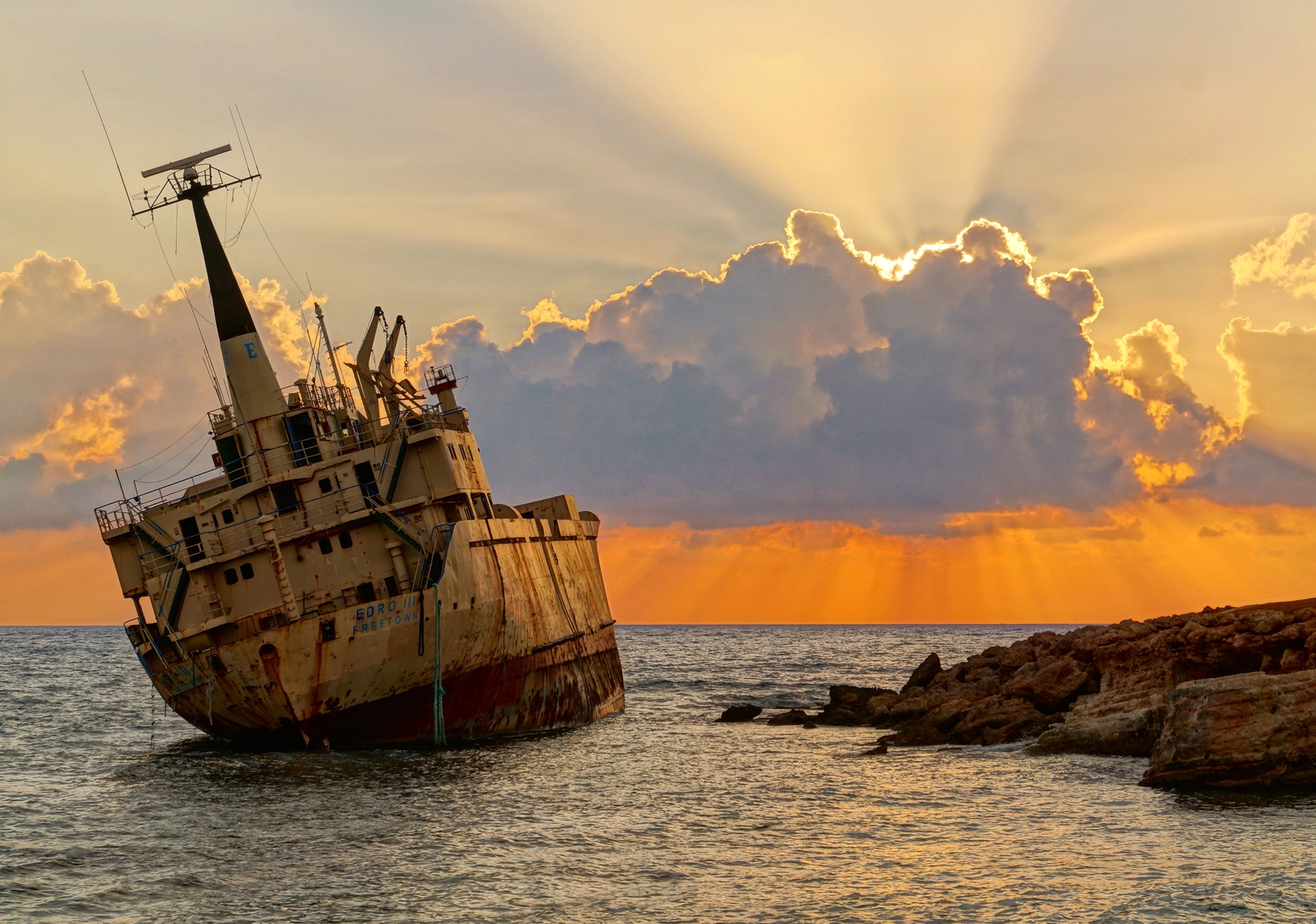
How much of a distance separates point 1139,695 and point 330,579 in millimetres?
18430

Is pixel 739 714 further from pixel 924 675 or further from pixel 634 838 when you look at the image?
pixel 634 838

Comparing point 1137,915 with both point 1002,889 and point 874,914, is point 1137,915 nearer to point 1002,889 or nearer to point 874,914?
point 1002,889

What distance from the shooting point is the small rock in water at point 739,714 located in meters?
40.0

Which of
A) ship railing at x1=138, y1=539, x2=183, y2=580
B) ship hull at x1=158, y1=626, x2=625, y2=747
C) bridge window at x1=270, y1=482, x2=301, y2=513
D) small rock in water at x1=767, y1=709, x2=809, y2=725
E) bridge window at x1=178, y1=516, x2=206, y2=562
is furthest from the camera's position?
small rock in water at x1=767, y1=709, x2=809, y2=725

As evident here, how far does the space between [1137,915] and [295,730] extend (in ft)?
59.9

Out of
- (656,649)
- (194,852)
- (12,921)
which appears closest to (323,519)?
(194,852)

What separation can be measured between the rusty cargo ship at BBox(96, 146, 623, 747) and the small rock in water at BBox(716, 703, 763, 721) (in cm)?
803

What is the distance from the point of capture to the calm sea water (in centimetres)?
1447

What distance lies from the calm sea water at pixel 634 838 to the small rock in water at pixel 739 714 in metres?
9.42

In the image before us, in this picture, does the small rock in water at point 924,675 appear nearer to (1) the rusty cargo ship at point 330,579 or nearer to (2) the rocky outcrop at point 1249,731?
(1) the rusty cargo ship at point 330,579

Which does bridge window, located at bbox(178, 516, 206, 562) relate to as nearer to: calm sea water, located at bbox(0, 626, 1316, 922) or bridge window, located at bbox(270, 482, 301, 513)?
bridge window, located at bbox(270, 482, 301, 513)

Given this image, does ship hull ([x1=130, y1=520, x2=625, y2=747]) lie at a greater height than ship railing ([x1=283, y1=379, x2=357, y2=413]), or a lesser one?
lesser

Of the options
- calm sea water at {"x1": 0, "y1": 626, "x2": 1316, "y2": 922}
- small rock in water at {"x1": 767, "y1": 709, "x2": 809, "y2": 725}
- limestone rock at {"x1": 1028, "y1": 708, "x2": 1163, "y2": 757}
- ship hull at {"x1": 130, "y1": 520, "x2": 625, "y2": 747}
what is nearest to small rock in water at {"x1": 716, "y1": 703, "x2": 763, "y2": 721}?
small rock in water at {"x1": 767, "y1": 709, "x2": 809, "y2": 725}

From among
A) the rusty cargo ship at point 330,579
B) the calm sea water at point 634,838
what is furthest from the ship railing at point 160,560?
the calm sea water at point 634,838
